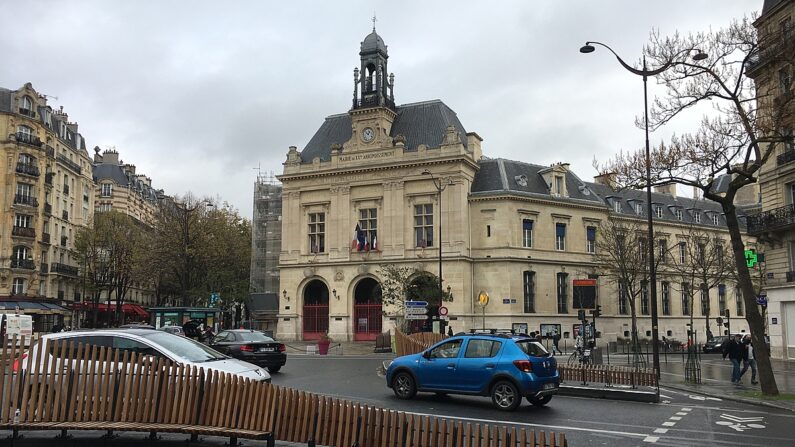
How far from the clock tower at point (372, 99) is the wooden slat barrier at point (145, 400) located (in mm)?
46694

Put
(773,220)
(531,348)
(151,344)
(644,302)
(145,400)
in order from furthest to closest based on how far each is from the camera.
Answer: (644,302) < (773,220) < (531,348) < (151,344) < (145,400)

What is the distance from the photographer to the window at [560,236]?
5419cm

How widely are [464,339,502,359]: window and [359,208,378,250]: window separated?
128ft

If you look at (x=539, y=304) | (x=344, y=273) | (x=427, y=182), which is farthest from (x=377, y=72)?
(x=539, y=304)

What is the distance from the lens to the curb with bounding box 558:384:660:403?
16.2 m

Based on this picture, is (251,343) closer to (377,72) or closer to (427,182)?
(427,182)

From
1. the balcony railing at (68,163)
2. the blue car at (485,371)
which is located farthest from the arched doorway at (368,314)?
the blue car at (485,371)

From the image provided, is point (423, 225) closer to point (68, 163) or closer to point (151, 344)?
point (68, 163)

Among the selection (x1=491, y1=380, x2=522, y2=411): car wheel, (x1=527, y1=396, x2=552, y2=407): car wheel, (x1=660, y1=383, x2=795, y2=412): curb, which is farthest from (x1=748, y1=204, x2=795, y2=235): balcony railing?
(x1=491, y1=380, x2=522, y2=411): car wheel

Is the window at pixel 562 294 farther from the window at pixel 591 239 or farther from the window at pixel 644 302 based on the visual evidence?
the window at pixel 644 302

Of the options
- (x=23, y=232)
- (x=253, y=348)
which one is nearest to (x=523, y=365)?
(x=253, y=348)

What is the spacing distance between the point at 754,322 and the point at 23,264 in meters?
57.3

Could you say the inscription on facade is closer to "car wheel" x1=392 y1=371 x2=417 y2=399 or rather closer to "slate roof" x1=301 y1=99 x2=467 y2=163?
"slate roof" x1=301 y1=99 x2=467 y2=163

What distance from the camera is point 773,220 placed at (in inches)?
1328
